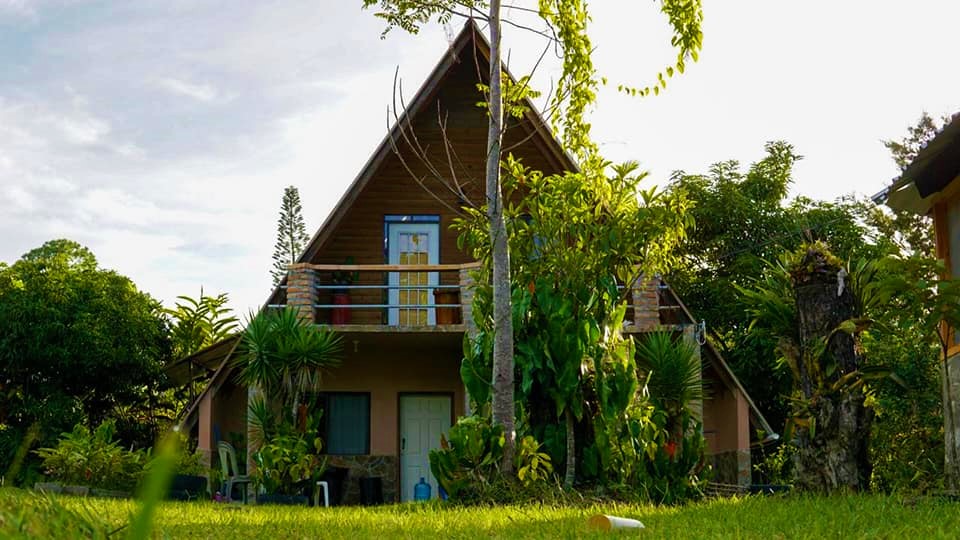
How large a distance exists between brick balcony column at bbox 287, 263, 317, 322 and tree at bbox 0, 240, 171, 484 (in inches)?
214

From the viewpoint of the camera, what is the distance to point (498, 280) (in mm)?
12078

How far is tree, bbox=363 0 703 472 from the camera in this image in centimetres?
1204

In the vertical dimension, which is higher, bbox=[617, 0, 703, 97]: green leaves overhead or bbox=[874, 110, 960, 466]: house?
bbox=[617, 0, 703, 97]: green leaves overhead

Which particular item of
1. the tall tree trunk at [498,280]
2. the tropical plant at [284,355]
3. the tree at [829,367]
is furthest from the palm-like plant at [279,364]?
the tree at [829,367]

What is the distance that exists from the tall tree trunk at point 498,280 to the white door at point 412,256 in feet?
19.3

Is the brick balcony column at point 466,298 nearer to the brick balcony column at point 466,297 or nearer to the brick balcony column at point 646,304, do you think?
the brick balcony column at point 466,297

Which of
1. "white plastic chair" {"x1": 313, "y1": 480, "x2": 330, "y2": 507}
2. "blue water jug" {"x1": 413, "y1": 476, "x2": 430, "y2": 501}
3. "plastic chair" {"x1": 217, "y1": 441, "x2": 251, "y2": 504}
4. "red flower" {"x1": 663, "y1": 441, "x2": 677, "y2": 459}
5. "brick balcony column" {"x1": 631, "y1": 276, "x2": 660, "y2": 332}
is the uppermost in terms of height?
"brick balcony column" {"x1": 631, "y1": 276, "x2": 660, "y2": 332}

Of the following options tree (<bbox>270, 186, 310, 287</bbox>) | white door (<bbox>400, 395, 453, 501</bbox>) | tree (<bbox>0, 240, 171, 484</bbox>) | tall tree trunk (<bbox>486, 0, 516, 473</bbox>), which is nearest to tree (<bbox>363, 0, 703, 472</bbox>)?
tall tree trunk (<bbox>486, 0, 516, 473</bbox>)

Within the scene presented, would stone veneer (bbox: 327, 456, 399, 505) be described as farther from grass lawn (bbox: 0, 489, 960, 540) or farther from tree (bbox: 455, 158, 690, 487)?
grass lawn (bbox: 0, 489, 960, 540)

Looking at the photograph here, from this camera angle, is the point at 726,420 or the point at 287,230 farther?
the point at 287,230

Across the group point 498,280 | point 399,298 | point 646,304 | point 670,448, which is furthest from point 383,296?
point 670,448

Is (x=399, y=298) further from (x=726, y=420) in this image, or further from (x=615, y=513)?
(x=615, y=513)

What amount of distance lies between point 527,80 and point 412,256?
6.07m

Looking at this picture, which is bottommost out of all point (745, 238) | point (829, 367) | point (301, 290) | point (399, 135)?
point (829, 367)
